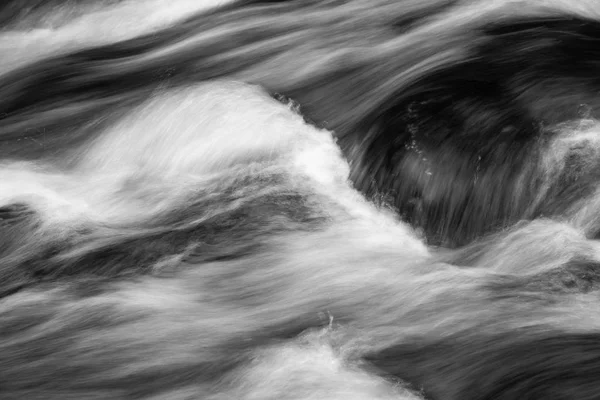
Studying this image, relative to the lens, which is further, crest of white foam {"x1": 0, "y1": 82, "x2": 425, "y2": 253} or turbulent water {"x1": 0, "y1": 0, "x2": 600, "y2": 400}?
crest of white foam {"x1": 0, "y1": 82, "x2": 425, "y2": 253}

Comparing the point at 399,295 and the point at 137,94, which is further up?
the point at 137,94

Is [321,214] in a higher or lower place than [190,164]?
lower

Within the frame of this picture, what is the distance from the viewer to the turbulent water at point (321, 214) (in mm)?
4289

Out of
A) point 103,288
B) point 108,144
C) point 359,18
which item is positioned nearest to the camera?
point 103,288

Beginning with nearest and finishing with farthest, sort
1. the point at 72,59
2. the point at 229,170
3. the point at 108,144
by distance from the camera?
the point at 229,170, the point at 108,144, the point at 72,59

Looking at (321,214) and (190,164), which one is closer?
(321,214)

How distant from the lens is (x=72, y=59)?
7547 mm

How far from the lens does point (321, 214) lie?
17.3 feet

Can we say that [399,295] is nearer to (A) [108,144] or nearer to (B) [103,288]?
(B) [103,288]

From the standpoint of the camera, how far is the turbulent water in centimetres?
429

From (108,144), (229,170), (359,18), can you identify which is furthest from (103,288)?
(359,18)

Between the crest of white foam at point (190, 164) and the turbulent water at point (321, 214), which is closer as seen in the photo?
the turbulent water at point (321, 214)

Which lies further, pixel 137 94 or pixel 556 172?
pixel 137 94

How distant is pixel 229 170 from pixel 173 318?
1.20 meters
